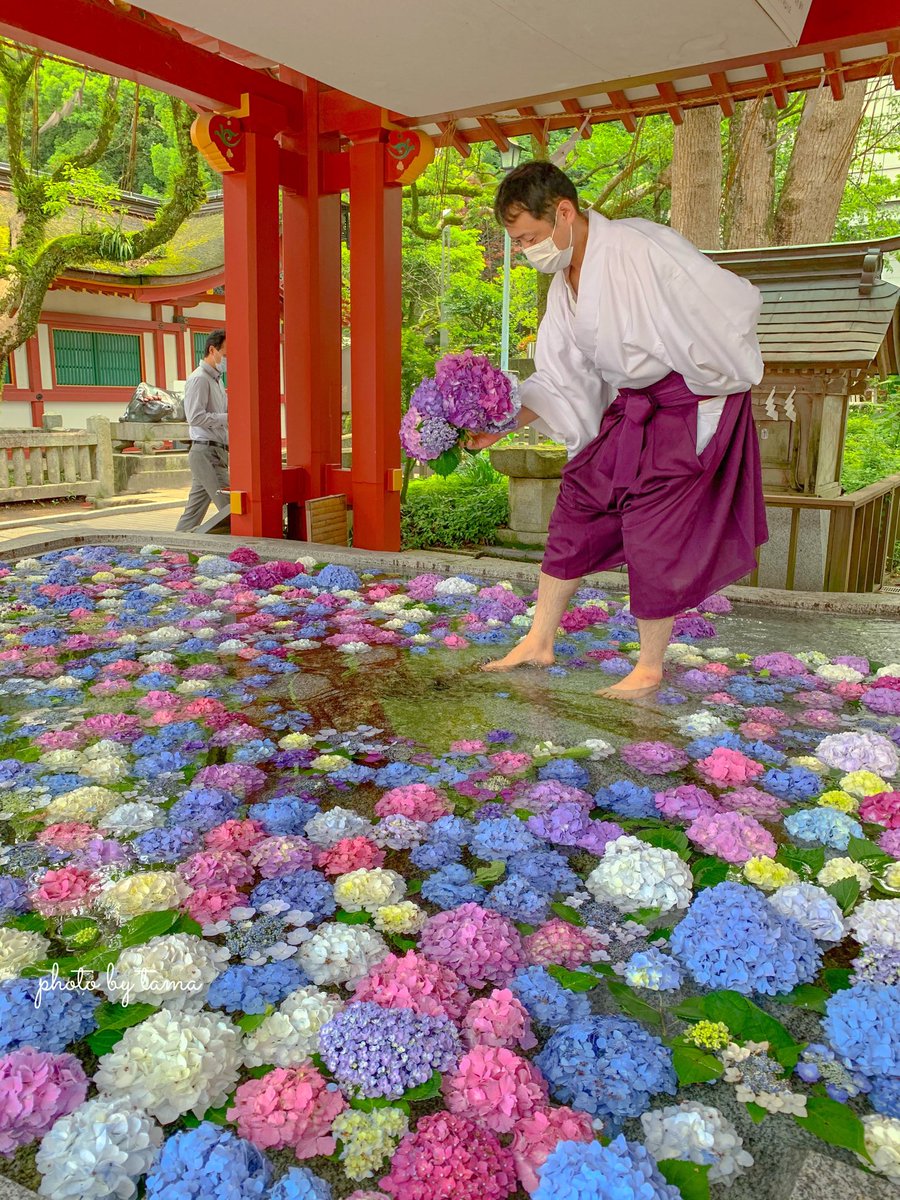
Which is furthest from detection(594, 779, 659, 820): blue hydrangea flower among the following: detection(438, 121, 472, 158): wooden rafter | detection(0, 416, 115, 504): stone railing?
detection(0, 416, 115, 504): stone railing

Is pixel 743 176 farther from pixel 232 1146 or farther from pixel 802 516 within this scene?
pixel 232 1146

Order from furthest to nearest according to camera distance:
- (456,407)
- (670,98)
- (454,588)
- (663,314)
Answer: (670,98) < (454,588) < (456,407) < (663,314)

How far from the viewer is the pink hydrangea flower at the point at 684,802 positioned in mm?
2355

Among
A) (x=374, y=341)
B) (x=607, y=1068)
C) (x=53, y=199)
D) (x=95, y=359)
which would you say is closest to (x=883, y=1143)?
(x=607, y=1068)

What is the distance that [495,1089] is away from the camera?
1.36 m

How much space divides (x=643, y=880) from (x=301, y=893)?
71cm

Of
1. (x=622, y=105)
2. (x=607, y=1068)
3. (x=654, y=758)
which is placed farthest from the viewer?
(x=622, y=105)

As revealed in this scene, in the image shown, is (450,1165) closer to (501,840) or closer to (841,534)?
(501,840)

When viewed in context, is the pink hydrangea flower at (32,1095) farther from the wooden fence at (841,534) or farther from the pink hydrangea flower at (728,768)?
the wooden fence at (841,534)

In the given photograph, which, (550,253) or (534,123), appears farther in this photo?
(534,123)

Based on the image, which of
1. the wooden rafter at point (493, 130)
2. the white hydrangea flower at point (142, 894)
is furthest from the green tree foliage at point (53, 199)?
the white hydrangea flower at point (142, 894)

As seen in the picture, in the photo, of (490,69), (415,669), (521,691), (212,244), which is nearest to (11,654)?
(415,669)

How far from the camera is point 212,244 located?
1717 cm

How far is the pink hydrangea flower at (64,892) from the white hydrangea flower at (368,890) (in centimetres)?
51
